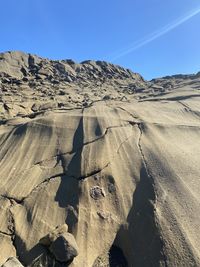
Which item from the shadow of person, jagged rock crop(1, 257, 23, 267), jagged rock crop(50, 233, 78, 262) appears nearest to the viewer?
jagged rock crop(1, 257, 23, 267)

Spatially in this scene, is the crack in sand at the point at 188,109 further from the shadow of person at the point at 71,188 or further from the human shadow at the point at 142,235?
the human shadow at the point at 142,235

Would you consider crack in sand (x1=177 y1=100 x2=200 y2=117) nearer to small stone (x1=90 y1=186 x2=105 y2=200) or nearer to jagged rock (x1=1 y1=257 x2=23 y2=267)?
small stone (x1=90 y1=186 x2=105 y2=200)

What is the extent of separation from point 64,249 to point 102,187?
45.6 inches

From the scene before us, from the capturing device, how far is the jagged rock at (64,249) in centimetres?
350

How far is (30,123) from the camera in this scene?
598 cm

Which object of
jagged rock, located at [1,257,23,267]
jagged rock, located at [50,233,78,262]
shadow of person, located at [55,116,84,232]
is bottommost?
jagged rock, located at [1,257,23,267]

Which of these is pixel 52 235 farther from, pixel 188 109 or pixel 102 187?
pixel 188 109

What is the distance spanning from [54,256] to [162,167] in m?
1.87

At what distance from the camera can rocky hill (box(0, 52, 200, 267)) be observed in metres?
3.68

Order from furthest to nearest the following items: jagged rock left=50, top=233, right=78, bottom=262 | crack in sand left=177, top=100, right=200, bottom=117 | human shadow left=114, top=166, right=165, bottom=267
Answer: crack in sand left=177, top=100, right=200, bottom=117
human shadow left=114, top=166, right=165, bottom=267
jagged rock left=50, top=233, right=78, bottom=262

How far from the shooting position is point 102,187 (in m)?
4.50

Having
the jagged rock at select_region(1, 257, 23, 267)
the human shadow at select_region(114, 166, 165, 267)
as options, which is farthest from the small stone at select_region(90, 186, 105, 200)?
the jagged rock at select_region(1, 257, 23, 267)

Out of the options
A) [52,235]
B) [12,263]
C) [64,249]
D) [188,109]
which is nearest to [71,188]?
[52,235]

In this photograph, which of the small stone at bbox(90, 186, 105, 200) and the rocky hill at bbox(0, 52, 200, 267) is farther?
the small stone at bbox(90, 186, 105, 200)
